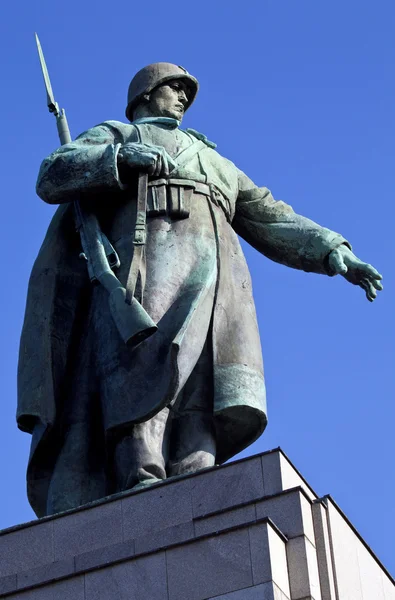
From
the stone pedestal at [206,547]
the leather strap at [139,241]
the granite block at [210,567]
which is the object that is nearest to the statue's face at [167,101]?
the leather strap at [139,241]

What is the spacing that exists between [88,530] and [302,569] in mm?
1820

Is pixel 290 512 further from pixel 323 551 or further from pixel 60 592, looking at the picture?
pixel 60 592

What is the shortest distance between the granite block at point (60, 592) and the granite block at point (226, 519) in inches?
37.3

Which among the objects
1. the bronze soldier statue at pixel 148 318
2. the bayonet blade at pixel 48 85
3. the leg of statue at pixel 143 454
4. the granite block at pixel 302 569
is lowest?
the granite block at pixel 302 569

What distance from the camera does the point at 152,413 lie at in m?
13.5

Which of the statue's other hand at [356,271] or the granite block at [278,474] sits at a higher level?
the statue's other hand at [356,271]

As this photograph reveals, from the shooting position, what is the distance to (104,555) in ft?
40.5

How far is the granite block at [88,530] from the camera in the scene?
1246 cm

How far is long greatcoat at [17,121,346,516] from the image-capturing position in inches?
545

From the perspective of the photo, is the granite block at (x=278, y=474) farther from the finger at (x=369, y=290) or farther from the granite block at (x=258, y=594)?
the finger at (x=369, y=290)

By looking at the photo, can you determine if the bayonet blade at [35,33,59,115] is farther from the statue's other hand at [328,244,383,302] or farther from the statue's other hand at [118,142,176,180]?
the statue's other hand at [328,244,383,302]

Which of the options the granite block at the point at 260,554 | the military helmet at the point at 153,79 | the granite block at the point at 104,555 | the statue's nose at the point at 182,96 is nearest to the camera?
the granite block at the point at 260,554

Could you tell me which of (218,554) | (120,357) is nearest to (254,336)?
(120,357)

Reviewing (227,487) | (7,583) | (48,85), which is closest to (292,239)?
(48,85)
